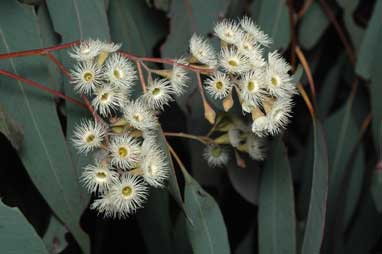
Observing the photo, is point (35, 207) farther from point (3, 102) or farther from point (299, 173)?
point (299, 173)

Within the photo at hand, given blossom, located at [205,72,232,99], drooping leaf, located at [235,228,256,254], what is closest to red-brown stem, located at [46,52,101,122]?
blossom, located at [205,72,232,99]

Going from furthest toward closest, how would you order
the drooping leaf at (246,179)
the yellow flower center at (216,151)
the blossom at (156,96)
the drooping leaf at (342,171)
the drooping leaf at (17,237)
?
1. the drooping leaf at (342,171)
2. the drooping leaf at (246,179)
3. the yellow flower center at (216,151)
4. the blossom at (156,96)
5. the drooping leaf at (17,237)

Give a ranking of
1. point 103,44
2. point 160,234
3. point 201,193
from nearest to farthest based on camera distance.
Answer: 1. point 103,44
2. point 201,193
3. point 160,234

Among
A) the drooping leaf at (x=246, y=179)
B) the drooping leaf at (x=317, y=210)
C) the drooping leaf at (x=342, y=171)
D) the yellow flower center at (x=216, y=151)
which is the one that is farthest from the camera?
the drooping leaf at (x=342, y=171)

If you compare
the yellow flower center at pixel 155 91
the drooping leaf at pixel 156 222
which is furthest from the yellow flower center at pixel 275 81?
the drooping leaf at pixel 156 222

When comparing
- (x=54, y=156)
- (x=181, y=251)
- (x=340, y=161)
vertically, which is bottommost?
(x=181, y=251)

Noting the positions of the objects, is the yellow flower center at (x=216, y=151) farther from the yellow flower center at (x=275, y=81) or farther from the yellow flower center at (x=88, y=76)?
the yellow flower center at (x=88, y=76)

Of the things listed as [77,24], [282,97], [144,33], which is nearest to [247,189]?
[282,97]
